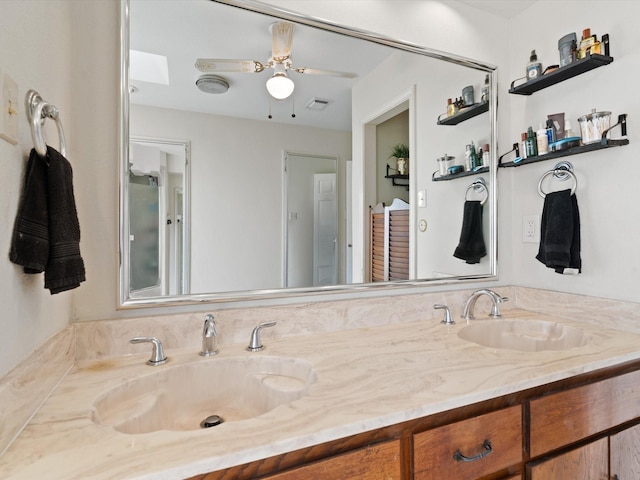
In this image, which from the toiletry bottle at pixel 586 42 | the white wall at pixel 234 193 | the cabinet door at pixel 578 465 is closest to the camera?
the cabinet door at pixel 578 465

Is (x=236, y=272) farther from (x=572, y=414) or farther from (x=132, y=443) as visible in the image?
(x=572, y=414)

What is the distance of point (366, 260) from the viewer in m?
1.47

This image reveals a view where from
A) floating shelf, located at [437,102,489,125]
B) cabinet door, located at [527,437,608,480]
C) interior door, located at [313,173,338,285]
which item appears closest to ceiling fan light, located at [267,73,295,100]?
interior door, located at [313,173,338,285]

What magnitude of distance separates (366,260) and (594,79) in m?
1.15

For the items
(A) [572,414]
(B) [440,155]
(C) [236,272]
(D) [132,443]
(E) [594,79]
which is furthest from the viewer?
(B) [440,155]

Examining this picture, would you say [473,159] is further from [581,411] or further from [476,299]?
[581,411]

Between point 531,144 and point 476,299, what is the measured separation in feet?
2.42

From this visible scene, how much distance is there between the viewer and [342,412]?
71 centimetres

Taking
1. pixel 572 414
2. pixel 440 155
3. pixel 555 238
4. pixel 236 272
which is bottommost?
pixel 572 414

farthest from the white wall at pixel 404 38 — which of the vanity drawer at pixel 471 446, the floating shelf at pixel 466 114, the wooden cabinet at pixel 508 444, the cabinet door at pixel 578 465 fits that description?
the vanity drawer at pixel 471 446

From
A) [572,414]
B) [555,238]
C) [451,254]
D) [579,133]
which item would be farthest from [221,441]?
[579,133]

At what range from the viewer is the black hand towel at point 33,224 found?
0.66 meters

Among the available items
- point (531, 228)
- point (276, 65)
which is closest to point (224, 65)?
point (276, 65)

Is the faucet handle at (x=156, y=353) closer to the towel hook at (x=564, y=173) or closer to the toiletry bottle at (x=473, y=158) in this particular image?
the toiletry bottle at (x=473, y=158)
